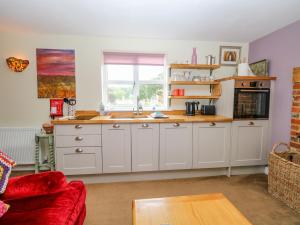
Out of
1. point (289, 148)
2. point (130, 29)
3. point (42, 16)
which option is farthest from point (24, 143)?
point (289, 148)

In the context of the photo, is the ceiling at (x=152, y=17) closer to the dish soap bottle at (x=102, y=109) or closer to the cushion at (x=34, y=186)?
the dish soap bottle at (x=102, y=109)

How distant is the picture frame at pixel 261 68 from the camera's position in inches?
112

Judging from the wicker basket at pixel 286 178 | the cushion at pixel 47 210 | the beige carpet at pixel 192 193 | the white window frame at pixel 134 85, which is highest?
the white window frame at pixel 134 85

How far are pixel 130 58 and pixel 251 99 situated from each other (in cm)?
200

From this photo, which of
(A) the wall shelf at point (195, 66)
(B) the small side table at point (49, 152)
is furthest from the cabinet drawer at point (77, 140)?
(A) the wall shelf at point (195, 66)

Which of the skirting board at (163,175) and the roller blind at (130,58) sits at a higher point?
the roller blind at (130,58)

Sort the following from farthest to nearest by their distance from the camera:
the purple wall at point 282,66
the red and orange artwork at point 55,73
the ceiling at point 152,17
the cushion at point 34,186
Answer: the red and orange artwork at point 55,73 < the purple wall at point 282,66 < the ceiling at point 152,17 < the cushion at point 34,186

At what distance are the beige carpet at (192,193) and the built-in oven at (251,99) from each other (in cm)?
95

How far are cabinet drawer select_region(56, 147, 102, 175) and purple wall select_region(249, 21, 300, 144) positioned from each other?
258 cm

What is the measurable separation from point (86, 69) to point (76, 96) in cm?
47

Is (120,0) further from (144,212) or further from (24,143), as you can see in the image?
(24,143)

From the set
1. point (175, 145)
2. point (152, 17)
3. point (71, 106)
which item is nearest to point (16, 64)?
point (71, 106)

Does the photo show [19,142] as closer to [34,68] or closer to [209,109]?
[34,68]

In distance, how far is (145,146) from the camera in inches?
A: 102
